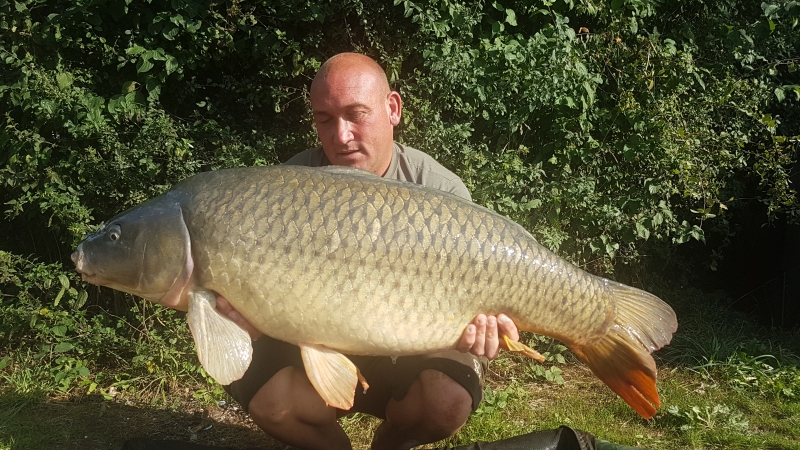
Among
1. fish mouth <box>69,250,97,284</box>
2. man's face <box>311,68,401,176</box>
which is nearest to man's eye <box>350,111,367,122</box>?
man's face <box>311,68,401,176</box>

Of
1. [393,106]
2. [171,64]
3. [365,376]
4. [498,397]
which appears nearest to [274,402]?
[365,376]

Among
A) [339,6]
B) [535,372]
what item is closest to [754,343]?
[535,372]

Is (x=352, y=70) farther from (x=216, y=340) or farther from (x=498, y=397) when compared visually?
(x=498, y=397)

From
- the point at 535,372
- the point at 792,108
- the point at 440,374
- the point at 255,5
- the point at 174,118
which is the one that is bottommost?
the point at 535,372

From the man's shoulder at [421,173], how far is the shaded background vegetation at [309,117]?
2.64 feet

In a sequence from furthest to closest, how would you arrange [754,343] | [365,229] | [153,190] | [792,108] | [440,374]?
[792,108]
[754,343]
[153,190]
[440,374]
[365,229]

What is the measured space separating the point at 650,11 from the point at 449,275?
2.62 m

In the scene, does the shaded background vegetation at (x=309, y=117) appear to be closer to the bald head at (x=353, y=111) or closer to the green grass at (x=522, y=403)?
the green grass at (x=522, y=403)

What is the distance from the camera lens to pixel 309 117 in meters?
3.44

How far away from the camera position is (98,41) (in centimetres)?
330

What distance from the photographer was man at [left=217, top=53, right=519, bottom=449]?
2029mm

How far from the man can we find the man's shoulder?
0.08 meters

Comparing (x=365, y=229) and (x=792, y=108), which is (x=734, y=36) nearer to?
(x=792, y=108)

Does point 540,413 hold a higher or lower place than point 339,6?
lower
